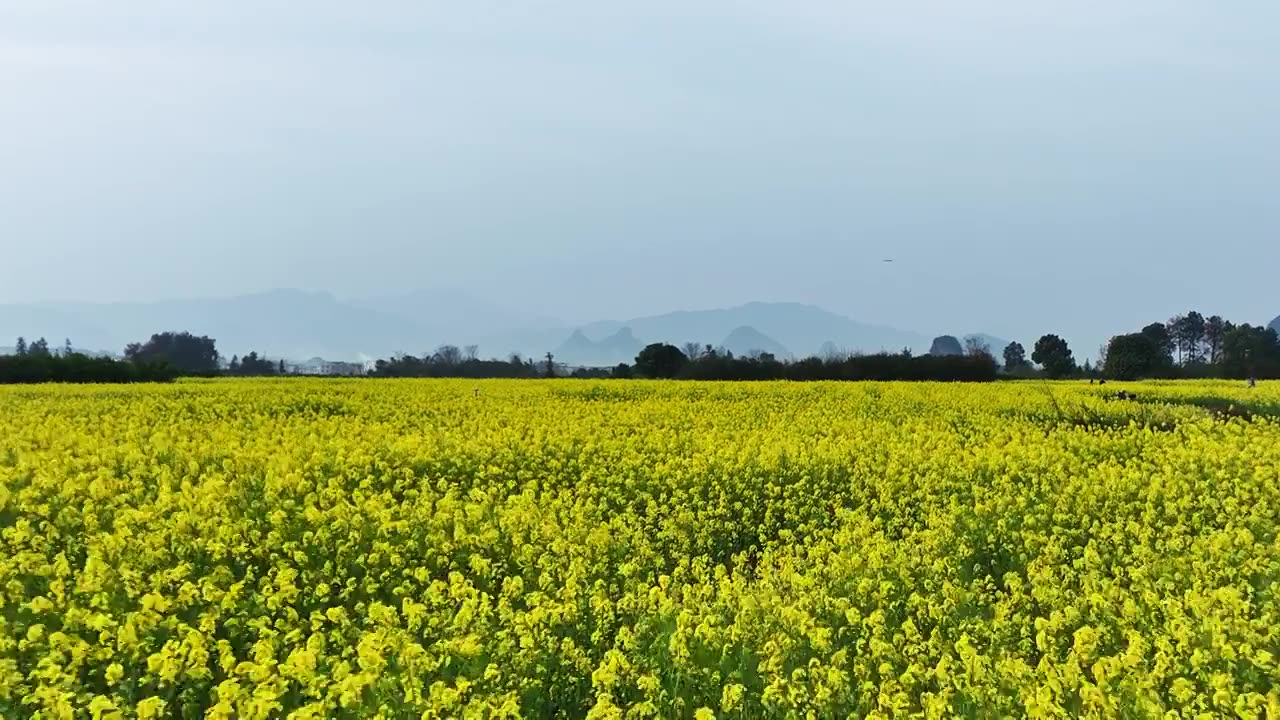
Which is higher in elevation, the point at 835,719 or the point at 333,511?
the point at 333,511

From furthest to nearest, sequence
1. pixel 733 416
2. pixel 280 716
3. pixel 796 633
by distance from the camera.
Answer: pixel 733 416 < pixel 796 633 < pixel 280 716

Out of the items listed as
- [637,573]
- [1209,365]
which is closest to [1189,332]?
[1209,365]

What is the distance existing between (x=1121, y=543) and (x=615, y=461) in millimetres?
6494

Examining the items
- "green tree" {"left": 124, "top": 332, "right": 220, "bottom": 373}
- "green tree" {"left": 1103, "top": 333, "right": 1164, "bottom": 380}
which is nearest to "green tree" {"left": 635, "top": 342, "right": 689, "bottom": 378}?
"green tree" {"left": 1103, "top": 333, "right": 1164, "bottom": 380}

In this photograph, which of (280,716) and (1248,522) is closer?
(280,716)

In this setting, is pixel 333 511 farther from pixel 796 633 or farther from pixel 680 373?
pixel 680 373

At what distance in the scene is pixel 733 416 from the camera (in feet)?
63.8

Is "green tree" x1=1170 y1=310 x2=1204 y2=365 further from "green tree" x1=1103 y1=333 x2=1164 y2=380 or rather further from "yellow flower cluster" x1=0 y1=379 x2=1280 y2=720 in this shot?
"yellow flower cluster" x1=0 y1=379 x2=1280 y2=720

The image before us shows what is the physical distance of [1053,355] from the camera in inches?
3009

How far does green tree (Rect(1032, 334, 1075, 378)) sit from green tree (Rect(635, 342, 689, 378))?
3582 cm

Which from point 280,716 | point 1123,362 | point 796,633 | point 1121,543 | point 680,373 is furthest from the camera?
point 1123,362

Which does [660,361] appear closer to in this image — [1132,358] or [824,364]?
[824,364]

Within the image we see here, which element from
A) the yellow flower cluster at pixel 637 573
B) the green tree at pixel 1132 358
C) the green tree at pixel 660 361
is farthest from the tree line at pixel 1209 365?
the yellow flower cluster at pixel 637 573

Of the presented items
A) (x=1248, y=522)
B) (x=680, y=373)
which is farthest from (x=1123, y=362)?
(x=1248, y=522)
